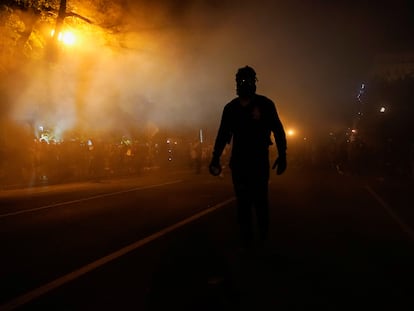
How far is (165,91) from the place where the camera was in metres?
39.3

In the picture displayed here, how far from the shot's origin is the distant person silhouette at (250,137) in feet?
19.7

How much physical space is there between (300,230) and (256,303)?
363 centimetres

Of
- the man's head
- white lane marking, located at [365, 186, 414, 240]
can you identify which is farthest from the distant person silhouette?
white lane marking, located at [365, 186, 414, 240]

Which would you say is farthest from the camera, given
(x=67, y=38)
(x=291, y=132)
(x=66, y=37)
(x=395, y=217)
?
(x=291, y=132)

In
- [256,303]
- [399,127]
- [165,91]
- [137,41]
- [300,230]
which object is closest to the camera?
[256,303]

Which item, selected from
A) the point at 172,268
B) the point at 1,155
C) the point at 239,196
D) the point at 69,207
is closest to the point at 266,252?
the point at 239,196

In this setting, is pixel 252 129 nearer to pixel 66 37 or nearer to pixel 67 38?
pixel 66 37

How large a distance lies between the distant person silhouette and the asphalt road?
0.70m

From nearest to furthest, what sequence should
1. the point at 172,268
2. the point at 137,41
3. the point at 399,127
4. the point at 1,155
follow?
1. the point at 172,268
2. the point at 1,155
3. the point at 137,41
4. the point at 399,127

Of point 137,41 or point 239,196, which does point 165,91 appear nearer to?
point 137,41

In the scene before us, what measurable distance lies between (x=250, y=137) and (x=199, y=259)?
1475 mm

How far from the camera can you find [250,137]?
6.02 m

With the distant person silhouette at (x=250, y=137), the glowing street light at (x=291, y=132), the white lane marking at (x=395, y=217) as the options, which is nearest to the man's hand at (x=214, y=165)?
the distant person silhouette at (x=250, y=137)

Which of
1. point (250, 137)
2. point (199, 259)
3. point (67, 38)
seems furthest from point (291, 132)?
point (199, 259)
